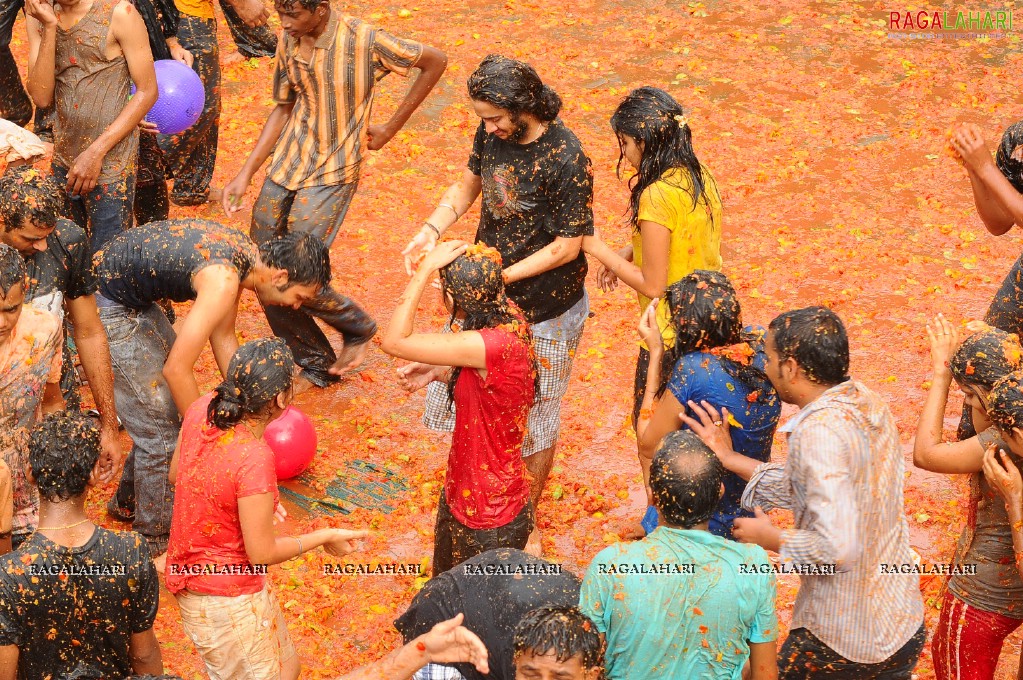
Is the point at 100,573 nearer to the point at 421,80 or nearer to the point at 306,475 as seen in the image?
the point at 306,475

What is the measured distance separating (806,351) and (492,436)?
1.38m

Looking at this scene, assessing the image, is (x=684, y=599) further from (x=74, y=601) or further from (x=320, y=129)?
(x=320, y=129)

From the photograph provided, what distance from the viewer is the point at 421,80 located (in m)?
7.12

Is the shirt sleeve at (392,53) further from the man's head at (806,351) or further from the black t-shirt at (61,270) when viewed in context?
the man's head at (806,351)

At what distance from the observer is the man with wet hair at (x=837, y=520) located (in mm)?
3836

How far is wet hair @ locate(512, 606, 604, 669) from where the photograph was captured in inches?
128

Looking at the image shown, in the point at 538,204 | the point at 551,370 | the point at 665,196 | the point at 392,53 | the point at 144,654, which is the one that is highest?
the point at 392,53

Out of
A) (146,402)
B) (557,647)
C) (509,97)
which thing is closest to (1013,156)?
(509,97)

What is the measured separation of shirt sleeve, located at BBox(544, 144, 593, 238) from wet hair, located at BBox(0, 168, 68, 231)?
2385 mm

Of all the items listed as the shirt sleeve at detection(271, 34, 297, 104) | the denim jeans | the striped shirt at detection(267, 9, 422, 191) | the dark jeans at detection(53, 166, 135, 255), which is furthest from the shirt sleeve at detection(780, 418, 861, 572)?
the dark jeans at detection(53, 166, 135, 255)

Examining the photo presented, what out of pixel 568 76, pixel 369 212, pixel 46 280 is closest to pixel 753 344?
pixel 46 280

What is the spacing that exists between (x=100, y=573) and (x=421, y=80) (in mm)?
4259

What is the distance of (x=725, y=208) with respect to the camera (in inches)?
366

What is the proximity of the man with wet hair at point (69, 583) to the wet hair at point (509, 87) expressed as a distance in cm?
247
